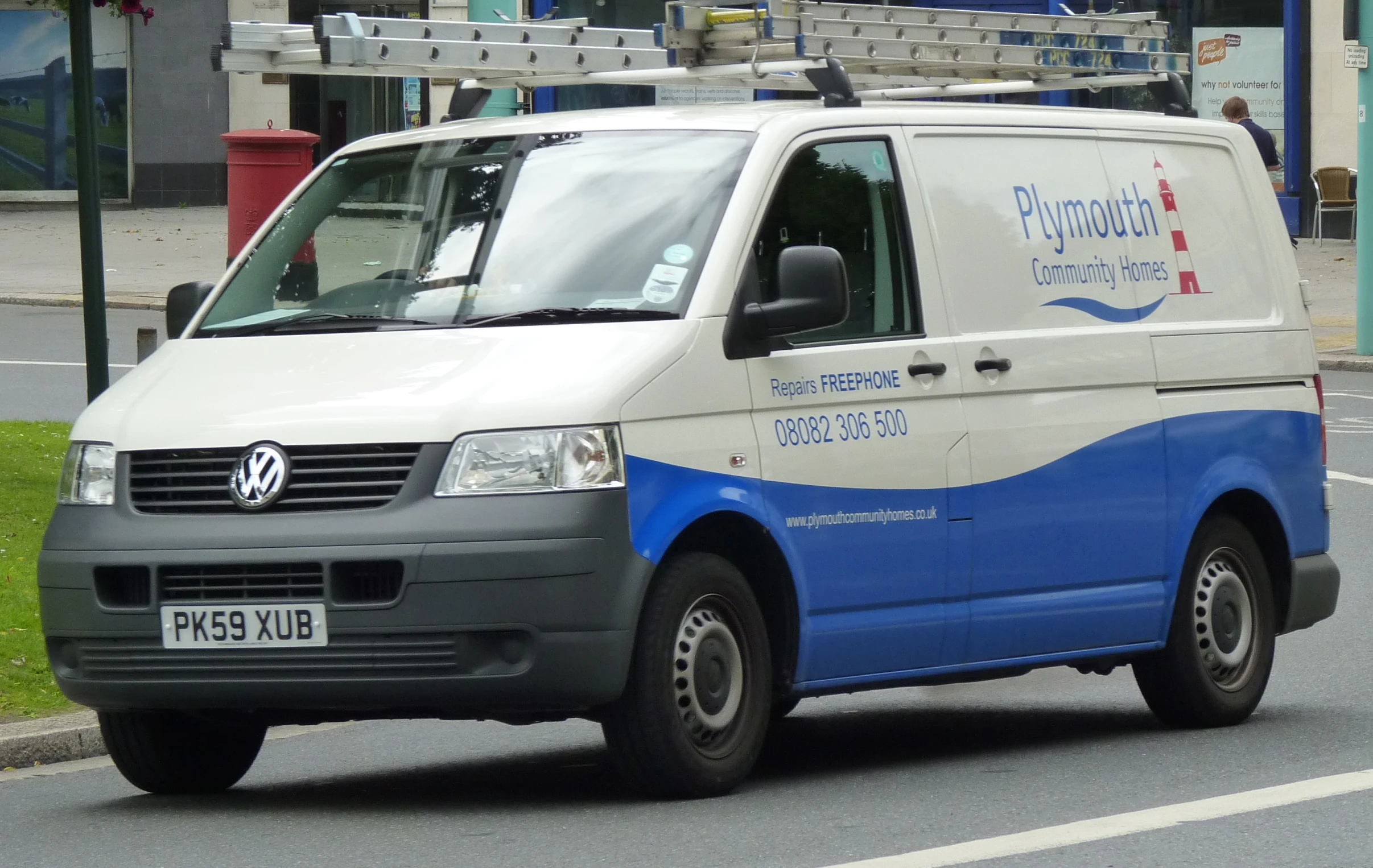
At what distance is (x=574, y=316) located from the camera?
22.5ft

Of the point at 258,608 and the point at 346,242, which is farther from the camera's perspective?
the point at 346,242

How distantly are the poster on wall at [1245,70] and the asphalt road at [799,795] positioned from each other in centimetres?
2597

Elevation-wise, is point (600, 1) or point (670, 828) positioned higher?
point (600, 1)

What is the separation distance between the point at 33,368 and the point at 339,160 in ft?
45.3

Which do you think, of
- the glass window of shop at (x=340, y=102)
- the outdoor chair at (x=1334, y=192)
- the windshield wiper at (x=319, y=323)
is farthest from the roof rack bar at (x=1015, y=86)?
the glass window of shop at (x=340, y=102)

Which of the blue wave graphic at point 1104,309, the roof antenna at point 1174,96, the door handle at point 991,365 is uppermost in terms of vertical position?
the roof antenna at point 1174,96

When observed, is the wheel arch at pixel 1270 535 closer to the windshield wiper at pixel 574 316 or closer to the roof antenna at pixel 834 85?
the roof antenna at pixel 834 85

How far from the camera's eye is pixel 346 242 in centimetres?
773

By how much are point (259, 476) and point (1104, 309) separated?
9.83ft

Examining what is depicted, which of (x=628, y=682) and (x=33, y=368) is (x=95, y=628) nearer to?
(x=628, y=682)

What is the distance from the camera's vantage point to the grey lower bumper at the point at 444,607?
636 cm

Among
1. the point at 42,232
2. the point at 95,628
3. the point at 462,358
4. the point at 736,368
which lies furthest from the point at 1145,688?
the point at 42,232

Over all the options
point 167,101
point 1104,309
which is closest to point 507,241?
point 1104,309

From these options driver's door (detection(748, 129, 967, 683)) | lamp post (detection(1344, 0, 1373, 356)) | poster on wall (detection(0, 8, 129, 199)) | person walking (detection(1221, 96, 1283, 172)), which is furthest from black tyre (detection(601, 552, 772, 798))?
poster on wall (detection(0, 8, 129, 199))
